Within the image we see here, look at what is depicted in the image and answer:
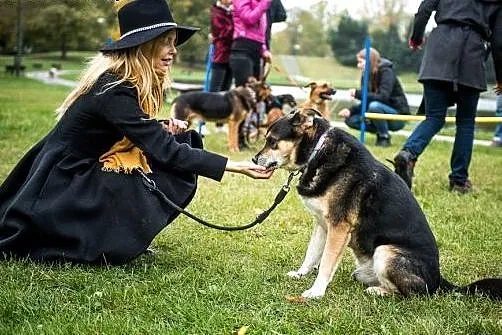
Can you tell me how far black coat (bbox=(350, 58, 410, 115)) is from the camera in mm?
11172

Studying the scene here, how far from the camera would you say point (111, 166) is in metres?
3.96

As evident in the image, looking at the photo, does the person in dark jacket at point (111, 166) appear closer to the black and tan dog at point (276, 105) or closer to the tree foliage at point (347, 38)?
the black and tan dog at point (276, 105)

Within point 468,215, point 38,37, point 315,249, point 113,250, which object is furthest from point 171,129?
point 38,37

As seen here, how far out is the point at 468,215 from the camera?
19.5 feet

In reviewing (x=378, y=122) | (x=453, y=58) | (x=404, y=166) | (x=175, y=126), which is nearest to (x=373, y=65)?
(x=378, y=122)

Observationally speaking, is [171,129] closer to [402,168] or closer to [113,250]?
[113,250]

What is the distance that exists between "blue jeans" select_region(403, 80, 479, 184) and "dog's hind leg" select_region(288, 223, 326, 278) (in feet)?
8.60

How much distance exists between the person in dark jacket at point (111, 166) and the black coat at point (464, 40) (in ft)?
10.9

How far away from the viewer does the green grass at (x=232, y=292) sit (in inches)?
122

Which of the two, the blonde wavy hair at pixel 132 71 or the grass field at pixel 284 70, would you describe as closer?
the blonde wavy hair at pixel 132 71

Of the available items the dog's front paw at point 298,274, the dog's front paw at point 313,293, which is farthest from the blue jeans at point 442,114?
the dog's front paw at point 313,293

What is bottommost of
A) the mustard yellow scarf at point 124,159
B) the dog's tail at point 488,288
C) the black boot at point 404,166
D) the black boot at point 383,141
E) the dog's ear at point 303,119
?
the black boot at point 383,141

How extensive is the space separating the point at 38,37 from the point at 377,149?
2800 centimetres

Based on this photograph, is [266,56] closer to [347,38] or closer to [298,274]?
[298,274]
